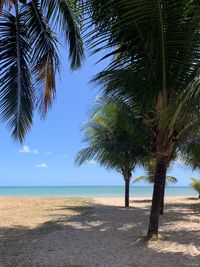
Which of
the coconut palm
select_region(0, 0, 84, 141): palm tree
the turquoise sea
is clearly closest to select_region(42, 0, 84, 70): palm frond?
select_region(0, 0, 84, 141): palm tree

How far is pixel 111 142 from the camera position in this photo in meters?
15.1

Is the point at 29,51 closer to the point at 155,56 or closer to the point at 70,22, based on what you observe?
the point at 70,22

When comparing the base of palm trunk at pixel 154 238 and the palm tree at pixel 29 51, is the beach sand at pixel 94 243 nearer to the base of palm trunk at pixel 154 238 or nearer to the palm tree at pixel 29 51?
the base of palm trunk at pixel 154 238

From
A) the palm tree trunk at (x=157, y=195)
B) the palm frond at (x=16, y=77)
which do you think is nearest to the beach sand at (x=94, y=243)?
the palm tree trunk at (x=157, y=195)

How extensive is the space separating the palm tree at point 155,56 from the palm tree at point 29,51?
1664 millimetres

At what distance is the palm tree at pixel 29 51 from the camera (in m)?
8.96

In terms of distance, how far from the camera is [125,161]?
15469mm

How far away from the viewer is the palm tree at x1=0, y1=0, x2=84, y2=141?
353 inches

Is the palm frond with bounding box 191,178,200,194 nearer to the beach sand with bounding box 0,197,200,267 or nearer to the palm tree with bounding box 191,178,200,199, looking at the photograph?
the palm tree with bounding box 191,178,200,199

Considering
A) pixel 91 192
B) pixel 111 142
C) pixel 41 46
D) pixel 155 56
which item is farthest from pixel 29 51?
pixel 91 192

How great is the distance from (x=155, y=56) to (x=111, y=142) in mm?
7873

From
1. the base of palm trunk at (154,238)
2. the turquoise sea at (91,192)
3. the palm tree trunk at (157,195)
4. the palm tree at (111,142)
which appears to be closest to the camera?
the base of palm trunk at (154,238)

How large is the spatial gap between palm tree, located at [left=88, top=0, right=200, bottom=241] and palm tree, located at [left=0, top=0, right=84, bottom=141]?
1.66 metres

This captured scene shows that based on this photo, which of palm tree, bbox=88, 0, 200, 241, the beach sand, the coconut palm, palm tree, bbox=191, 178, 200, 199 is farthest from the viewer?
palm tree, bbox=191, 178, 200, 199
